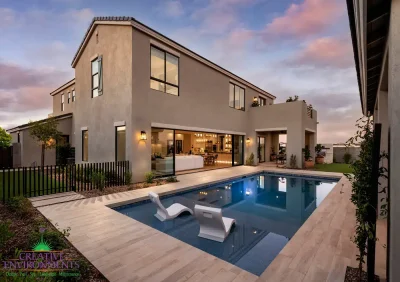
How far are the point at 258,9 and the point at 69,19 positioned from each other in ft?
36.7

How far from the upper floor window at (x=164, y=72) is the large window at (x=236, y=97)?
20.7ft

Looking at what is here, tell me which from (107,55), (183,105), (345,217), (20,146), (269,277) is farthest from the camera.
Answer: (20,146)

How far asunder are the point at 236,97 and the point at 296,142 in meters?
6.12

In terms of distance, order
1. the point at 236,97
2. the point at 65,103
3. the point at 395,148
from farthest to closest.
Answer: the point at 65,103 < the point at 236,97 < the point at 395,148

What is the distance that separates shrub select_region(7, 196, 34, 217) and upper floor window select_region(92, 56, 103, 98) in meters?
7.41

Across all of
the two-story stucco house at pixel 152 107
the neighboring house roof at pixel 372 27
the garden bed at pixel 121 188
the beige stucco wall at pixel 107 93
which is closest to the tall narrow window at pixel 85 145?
the two-story stucco house at pixel 152 107

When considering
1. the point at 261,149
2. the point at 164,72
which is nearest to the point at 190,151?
the point at 261,149

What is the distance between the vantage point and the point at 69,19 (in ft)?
39.7

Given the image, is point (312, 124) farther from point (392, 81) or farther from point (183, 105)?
point (392, 81)

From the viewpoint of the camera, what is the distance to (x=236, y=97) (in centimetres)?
1758

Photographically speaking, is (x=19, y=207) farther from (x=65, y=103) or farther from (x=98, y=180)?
(x=65, y=103)

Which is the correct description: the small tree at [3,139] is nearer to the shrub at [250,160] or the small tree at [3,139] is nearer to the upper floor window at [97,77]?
the upper floor window at [97,77]

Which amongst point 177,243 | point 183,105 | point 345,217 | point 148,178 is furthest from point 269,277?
point 183,105

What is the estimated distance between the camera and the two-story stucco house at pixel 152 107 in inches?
399
